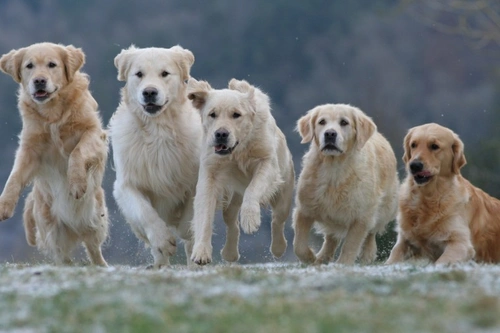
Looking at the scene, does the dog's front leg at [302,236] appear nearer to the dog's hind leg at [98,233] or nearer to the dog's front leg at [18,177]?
the dog's hind leg at [98,233]

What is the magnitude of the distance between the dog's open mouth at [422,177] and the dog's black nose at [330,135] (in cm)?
77

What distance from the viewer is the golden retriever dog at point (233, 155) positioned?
686cm

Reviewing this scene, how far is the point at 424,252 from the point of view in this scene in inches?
293

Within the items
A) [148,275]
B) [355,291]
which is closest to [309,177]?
[148,275]

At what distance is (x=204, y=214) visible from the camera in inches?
275

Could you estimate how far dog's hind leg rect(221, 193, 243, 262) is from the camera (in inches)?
312

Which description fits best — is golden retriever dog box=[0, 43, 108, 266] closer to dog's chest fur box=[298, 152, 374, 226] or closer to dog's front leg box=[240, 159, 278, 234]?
dog's front leg box=[240, 159, 278, 234]

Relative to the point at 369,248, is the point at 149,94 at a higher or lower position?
higher

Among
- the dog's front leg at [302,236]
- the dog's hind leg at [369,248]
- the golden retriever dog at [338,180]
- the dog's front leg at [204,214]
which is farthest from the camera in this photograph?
the dog's hind leg at [369,248]

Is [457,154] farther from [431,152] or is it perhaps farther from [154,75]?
[154,75]

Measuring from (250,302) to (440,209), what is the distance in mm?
3788

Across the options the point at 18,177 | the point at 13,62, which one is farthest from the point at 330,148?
the point at 13,62

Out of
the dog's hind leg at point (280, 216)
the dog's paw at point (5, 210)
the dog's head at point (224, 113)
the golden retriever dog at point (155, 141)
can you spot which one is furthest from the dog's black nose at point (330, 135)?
the dog's paw at point (5, 210)

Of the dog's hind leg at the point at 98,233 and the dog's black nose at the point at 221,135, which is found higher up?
the dog's black nose at the point at 221,135
